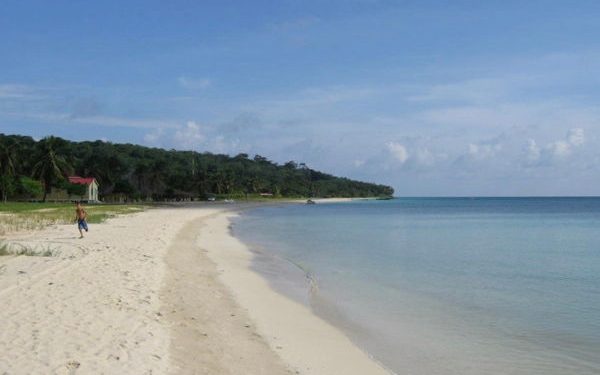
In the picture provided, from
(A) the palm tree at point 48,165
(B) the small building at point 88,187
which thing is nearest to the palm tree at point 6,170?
(A) the palm tree at point 48,165

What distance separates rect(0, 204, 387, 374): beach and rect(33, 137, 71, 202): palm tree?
61214 millimetres

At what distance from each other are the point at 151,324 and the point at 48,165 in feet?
230

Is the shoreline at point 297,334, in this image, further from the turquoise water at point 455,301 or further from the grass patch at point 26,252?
the grass patch at point 26,252

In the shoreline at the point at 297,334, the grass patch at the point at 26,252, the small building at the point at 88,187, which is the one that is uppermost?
the small building at the point at 88,187

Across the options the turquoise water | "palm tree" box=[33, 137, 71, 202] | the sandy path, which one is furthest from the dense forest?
the sandy path

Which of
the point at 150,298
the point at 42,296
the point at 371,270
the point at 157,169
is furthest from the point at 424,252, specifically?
the point at 157,169

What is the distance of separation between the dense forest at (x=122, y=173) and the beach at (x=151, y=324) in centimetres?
6248

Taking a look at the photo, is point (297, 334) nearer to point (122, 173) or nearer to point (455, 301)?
point (455, 301)

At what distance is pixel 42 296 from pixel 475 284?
1187cm

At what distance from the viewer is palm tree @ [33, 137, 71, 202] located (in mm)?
71000

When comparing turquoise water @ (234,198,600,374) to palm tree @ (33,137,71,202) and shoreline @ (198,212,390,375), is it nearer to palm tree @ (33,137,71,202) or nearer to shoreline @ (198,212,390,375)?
shoreline @ (198,212,390,375)

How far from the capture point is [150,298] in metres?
10.2

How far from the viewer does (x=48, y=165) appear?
7106 cm

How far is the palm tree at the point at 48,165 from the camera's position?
71.0 meters
